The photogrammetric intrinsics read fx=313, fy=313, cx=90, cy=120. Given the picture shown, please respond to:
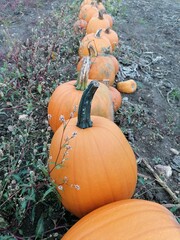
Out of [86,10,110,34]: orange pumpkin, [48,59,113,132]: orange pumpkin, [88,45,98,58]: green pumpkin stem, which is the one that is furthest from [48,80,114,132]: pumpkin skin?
[86,10,110,34]: orange pumpkin

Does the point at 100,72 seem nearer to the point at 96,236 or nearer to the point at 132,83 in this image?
the point at 132,83

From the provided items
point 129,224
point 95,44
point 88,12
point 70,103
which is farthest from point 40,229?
point 88,12

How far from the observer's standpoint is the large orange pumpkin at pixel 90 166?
1.63 metres

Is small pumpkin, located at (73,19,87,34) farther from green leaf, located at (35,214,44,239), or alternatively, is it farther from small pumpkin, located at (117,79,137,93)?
green leaf, located at (35,214,44,239)

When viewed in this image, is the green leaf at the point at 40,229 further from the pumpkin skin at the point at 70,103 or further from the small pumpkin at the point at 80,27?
the small pumpkin at the point at 80,27

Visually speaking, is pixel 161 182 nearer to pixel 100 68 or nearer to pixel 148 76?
pixel 100 68

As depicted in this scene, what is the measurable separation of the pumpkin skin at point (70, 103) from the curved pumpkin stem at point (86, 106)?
491 millimetres

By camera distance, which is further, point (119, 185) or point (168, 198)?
point (168, 198)

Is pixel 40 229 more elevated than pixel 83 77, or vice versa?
pixel 83 77

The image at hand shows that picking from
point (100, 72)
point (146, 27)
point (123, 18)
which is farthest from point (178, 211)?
point (123, 18)

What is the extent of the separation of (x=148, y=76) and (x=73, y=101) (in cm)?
215

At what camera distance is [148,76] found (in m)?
4.14

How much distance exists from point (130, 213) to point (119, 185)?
0.28 metres

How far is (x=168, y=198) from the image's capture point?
225 centimetres
